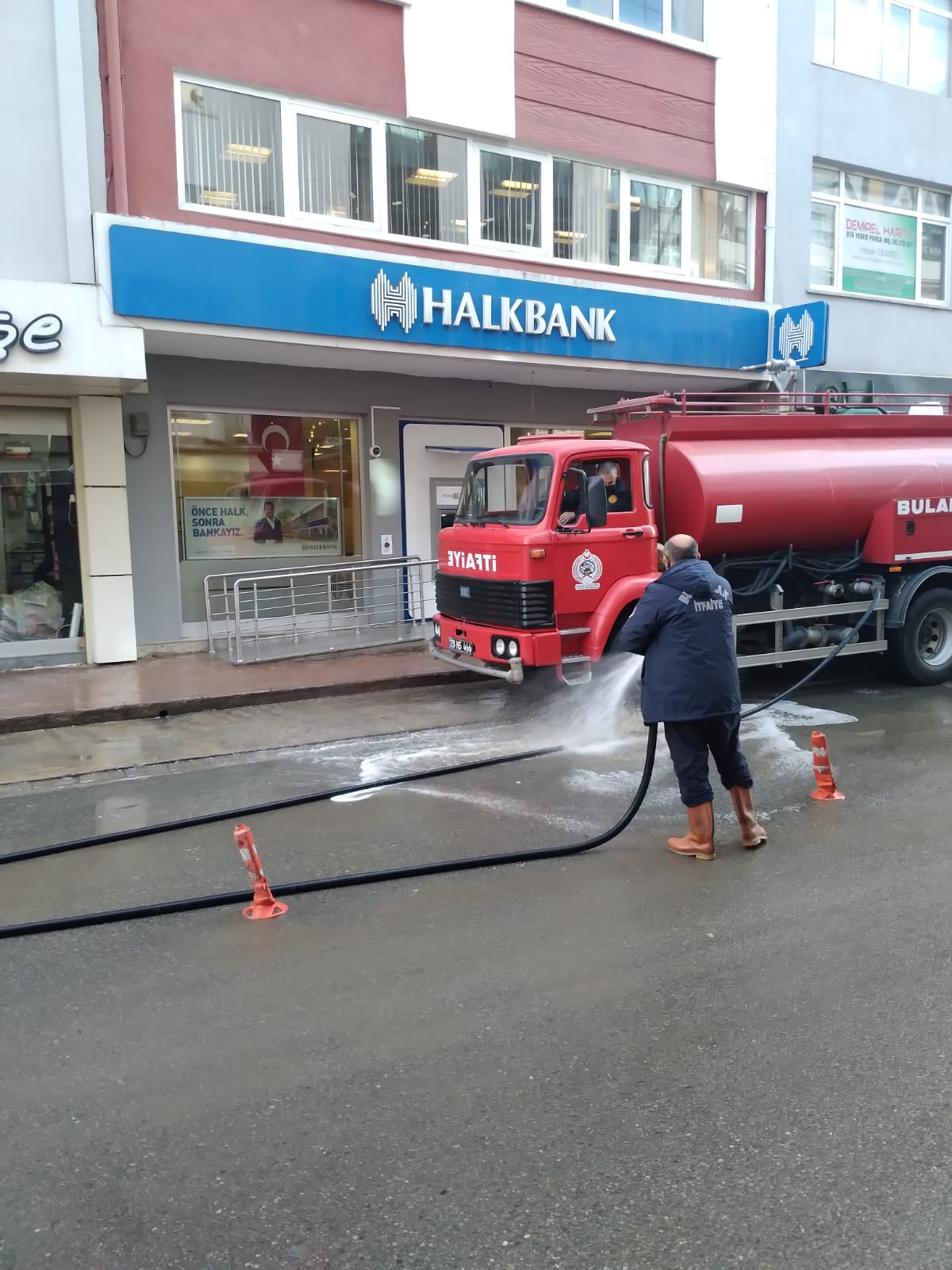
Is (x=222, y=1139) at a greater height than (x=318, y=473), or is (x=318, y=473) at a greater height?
(x=318, y=473)

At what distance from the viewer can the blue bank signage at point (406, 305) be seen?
10.5m

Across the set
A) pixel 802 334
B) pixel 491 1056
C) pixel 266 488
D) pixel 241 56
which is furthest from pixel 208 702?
pixel 802 334

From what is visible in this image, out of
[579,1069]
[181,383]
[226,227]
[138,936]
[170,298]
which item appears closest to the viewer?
[579,1069]

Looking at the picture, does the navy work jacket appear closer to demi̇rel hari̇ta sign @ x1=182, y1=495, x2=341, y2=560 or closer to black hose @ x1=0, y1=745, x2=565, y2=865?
black hose @ x1=0, y1=745, x2=565, y2=865

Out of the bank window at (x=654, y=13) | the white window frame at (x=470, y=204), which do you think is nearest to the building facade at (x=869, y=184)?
the white window frame at (x=470, y=204)

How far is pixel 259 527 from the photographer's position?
516 inches

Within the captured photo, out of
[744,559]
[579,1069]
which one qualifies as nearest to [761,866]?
[579,1069]

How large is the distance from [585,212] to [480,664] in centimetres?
825

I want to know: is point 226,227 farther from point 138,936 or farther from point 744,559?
point 138,936

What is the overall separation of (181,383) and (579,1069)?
1066cm

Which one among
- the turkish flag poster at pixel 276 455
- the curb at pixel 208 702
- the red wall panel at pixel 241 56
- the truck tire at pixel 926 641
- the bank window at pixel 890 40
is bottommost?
the curb at pixel 208 702

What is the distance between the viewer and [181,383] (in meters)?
12.2

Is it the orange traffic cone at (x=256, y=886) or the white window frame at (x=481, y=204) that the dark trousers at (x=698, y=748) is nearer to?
the orange traffic cone at (x=256, y=886)

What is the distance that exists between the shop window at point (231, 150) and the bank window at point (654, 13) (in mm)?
5002
